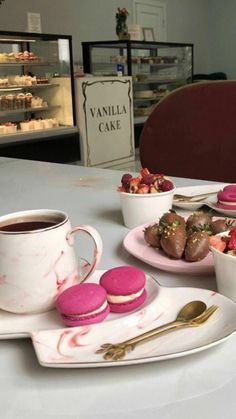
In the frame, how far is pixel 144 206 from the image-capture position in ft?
2.86

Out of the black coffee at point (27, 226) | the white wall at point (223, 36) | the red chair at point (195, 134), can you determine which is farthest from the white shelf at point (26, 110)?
the white wall at point (223, 36)

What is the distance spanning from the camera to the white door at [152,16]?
6.70 m

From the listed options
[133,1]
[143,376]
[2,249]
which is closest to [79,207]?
[2,249]

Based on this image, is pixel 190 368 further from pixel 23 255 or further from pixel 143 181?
pixel 143 181

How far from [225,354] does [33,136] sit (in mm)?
3869

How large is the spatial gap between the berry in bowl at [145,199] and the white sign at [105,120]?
3785mm

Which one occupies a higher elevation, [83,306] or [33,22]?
[33,22]

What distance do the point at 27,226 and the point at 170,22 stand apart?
7.25 meters

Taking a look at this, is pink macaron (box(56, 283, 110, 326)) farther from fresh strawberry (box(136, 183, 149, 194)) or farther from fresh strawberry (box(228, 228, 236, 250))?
fresh strawberry (box(136, 183, 149, 194))

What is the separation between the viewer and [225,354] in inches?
19.3

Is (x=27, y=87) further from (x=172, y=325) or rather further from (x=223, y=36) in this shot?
(x=223, y=36)

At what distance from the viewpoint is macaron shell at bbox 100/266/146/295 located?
1.79 feet

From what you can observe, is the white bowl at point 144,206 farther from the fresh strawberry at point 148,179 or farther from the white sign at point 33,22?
the white sign at point 33,22

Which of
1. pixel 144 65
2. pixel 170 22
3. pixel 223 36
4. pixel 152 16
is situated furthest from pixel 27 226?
pixel 223 36
